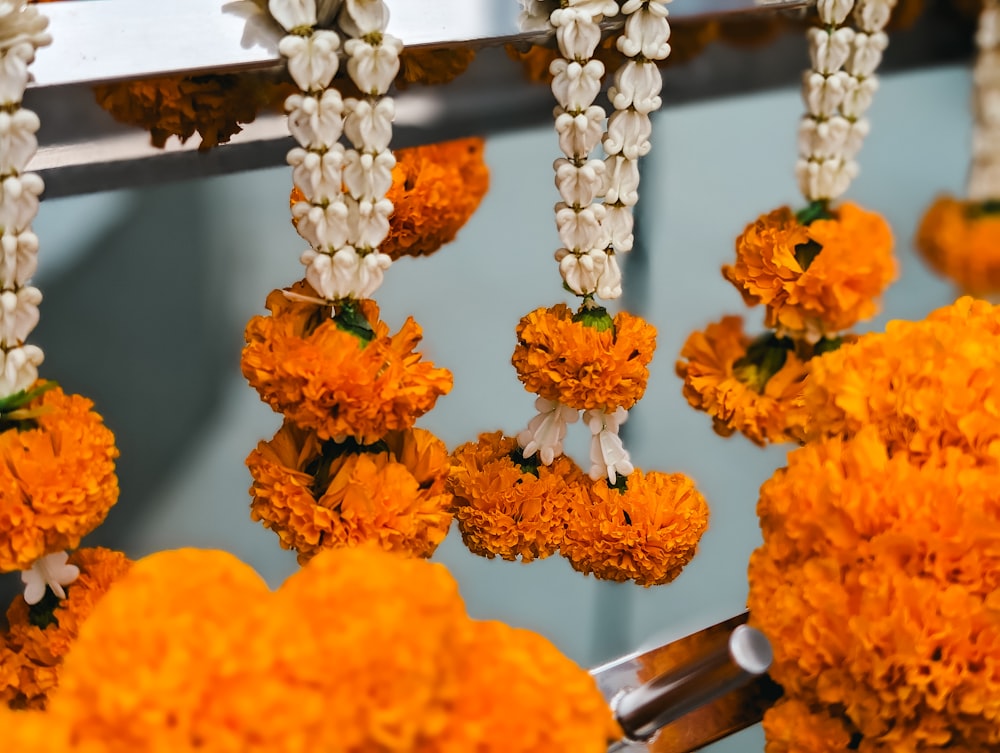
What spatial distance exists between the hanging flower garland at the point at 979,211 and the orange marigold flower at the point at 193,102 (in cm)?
51

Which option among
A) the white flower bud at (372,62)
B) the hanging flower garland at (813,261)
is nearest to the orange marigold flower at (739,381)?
the hanging flower garland at (813,261)

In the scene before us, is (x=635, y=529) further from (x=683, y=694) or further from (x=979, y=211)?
(x=979, y=211)

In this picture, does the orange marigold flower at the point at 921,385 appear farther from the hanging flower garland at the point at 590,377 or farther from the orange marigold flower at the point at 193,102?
the orange marigold flower at the point at 193,102

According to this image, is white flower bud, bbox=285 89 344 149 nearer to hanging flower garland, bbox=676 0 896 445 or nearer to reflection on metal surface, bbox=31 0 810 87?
reflection on metal surface, bbox=31 0 810 87

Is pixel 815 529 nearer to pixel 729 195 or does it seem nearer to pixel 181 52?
pixel 181 52

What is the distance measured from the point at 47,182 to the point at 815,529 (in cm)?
39

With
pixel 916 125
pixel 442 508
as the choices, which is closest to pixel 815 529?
pixel 442 508

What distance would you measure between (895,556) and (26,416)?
1.09 feet

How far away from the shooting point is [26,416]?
14.4 inches

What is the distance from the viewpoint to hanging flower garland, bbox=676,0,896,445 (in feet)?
1.66

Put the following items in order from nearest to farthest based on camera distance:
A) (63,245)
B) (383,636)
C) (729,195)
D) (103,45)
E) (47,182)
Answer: (383,636) < (103,45) < (47,182) < (63,245) < (729,195)

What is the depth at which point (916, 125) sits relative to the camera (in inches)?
38.4

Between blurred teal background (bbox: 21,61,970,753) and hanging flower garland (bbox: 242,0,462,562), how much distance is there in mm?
178

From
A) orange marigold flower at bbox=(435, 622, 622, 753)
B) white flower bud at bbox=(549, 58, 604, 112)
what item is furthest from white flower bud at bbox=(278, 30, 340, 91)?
orange marigold flower at bbox=(435, 622, 622, 753)
